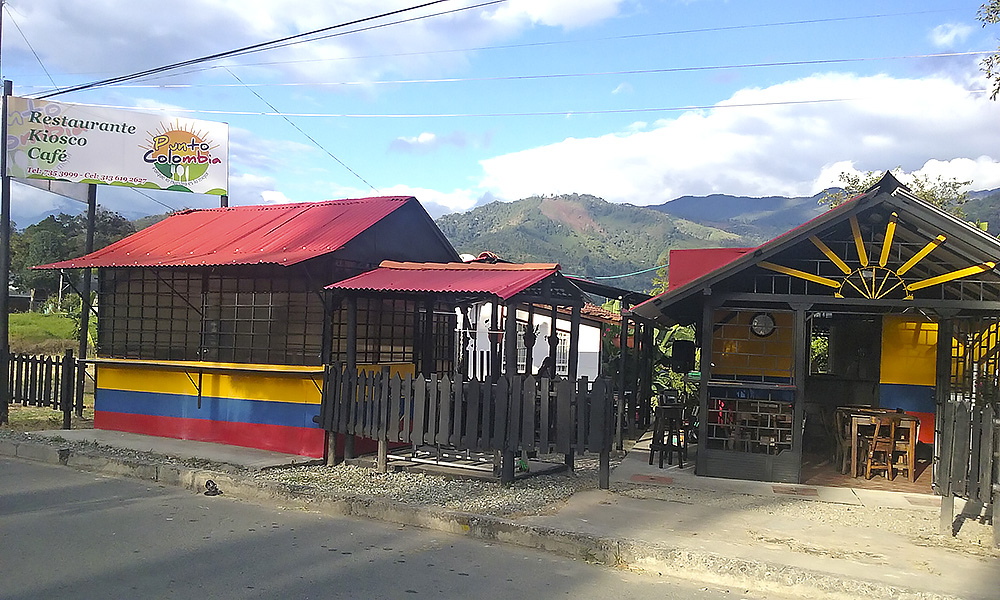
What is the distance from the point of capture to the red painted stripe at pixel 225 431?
12.0 metres

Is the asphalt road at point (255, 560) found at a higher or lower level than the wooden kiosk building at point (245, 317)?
lower

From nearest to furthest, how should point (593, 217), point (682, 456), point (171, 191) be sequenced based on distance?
1. point (682, 456)
2. point (171, 191)
3. point (593, 217)

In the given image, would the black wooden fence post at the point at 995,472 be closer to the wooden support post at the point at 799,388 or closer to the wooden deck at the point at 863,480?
the wooden support post at the point at 799,388

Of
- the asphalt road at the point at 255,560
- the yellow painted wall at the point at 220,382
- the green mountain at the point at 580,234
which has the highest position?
the green mountain at the point at 580,234

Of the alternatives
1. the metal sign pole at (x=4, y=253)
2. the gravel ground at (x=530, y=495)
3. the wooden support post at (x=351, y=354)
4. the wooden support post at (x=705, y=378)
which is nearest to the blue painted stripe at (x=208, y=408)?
the wooden support post at (x=351, y=354)

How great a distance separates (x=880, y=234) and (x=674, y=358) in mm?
7522

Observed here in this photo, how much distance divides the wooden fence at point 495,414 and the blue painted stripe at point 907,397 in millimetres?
5514

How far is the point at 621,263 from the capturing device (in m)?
105

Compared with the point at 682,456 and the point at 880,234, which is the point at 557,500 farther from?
the point at 880,234

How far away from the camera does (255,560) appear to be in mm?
6754

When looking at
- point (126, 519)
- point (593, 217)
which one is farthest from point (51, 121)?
point (593, 217)

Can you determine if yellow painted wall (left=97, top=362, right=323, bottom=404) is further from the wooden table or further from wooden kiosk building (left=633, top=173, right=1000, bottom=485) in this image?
the wooden table

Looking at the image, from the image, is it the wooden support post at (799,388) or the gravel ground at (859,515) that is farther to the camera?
the wooden support post at (799,388)

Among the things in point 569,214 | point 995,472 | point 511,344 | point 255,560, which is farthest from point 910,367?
point 569,214
